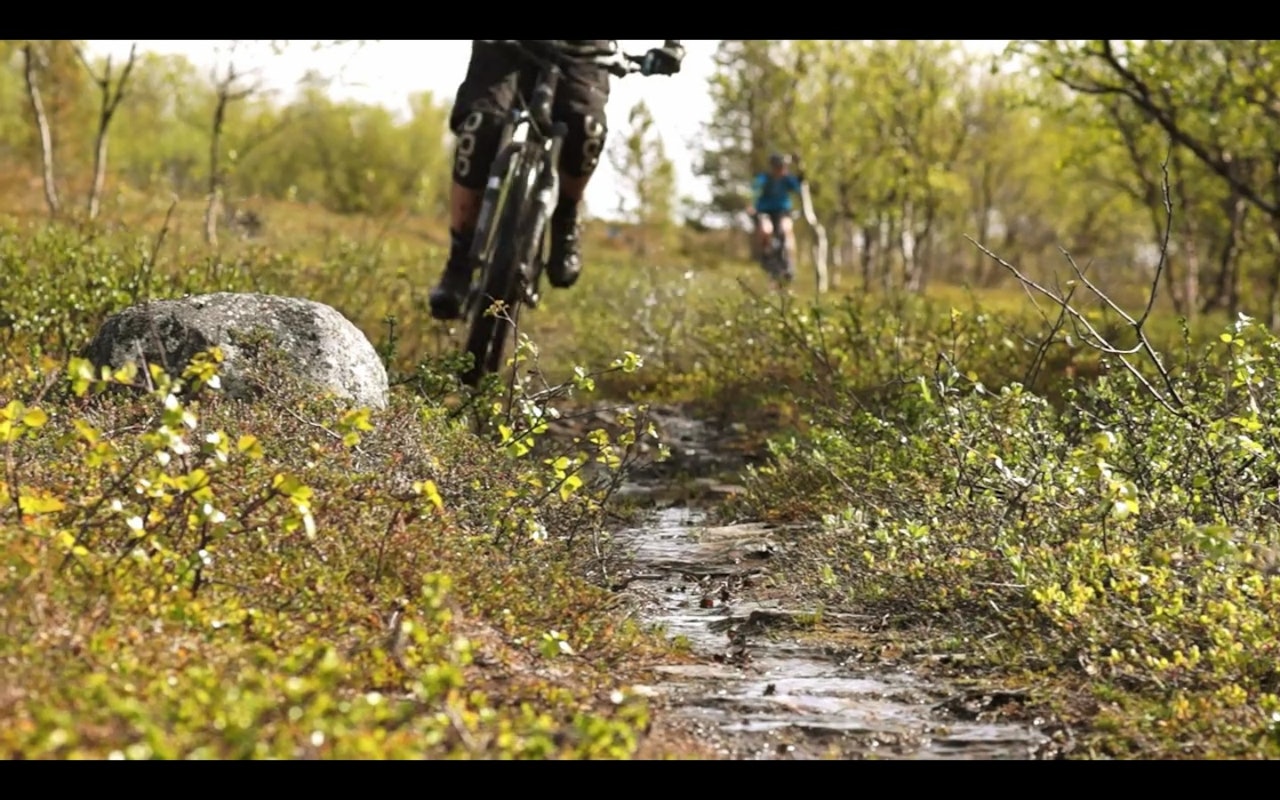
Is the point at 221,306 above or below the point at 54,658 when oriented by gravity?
above

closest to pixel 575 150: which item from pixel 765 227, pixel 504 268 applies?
pixel 504 268

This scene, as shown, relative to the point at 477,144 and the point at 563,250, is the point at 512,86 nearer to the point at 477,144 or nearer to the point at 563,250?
the point at 477,144

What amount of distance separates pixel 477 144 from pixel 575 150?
642 millimetres

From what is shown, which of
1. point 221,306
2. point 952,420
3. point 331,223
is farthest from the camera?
point 331,223

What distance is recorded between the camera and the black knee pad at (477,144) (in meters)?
7.70

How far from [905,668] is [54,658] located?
2.36 metres

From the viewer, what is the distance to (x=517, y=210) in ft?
24.4

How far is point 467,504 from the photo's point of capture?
5359 millimetres

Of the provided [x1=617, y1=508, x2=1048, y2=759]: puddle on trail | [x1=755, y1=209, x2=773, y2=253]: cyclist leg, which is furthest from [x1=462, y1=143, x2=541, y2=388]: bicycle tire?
[x1=755, y1=209, x2=773, y2=253]: cyclist leg

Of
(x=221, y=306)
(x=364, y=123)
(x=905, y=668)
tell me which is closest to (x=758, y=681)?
(x=905, y=668)

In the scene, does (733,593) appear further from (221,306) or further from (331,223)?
(331,223)

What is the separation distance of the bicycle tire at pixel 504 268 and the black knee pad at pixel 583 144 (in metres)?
0.46

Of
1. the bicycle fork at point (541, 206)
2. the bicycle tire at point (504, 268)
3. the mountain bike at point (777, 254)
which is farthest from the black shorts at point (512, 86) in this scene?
the mountain bike at point (777, 254)

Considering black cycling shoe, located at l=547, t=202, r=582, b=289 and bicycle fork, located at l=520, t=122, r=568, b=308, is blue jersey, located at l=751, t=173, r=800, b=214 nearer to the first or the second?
black cycling shoe, located at l=547, t=202, r=582, b=289
